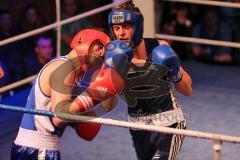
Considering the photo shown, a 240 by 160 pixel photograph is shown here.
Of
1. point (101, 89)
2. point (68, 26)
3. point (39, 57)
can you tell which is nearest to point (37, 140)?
point (101, 89)

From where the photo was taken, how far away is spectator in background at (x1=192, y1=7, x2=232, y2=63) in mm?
4375

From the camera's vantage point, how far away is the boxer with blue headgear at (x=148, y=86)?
2.28 meters

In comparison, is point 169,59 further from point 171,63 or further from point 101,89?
point 101,89

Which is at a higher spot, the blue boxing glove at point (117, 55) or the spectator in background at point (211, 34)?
the blue boxing glove at point (117, 55)

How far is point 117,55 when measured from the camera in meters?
2.10

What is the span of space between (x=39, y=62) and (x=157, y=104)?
1801 millimetres

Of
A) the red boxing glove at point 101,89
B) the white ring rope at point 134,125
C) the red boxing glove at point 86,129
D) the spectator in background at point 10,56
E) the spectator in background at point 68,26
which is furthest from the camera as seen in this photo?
the spectator in background at point 68,26

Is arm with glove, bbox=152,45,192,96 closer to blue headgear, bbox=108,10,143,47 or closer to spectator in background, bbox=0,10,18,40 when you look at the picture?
blue headgear, bbox=108,10,143,47

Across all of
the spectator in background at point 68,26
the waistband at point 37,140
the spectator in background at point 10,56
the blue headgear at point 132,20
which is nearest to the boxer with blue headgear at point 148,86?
the blue headgear at point 132,20

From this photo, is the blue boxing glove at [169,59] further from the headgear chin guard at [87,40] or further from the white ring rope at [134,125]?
the white ring rope at [134,125]

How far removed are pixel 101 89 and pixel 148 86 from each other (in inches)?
15.4

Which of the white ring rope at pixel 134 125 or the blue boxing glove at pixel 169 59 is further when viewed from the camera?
the blue boxing glove at pixel 169 59

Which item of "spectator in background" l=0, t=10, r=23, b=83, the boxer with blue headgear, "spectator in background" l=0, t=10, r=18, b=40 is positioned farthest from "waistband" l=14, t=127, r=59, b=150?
"spectator in background" l=0, t=10, r=18, b=40

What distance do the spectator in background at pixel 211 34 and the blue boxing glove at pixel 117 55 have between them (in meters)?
2.28
